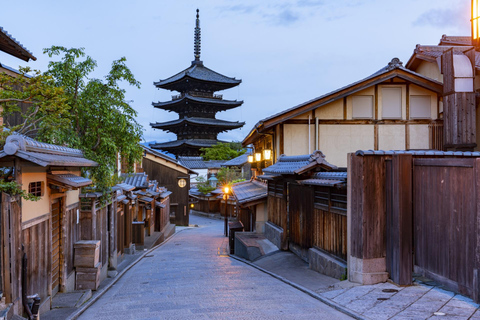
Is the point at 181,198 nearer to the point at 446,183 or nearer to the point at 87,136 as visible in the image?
the point at 87,136

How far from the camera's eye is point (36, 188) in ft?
26.9

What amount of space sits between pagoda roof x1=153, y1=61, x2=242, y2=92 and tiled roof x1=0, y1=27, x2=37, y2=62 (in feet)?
132

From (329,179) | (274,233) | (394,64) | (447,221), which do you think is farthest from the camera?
(394,64)

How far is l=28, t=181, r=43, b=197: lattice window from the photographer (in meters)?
7.88

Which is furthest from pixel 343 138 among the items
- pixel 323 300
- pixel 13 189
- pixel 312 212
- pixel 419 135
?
pixel 13 189

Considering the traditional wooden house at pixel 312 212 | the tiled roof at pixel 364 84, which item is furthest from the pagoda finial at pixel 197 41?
the traditional wooden house at pixel 312 212

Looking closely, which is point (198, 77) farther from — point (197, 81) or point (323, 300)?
point (323, 300)

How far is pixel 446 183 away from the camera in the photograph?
7594 millimetres

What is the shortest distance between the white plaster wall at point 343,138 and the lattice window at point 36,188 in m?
12.4

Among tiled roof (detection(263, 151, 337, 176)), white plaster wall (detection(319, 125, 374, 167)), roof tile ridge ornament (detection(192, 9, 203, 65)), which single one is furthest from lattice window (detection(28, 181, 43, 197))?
roof tile ridge ornament (detection(192, 9, 203, 65))

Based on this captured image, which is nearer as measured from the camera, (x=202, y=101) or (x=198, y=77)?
(x=198, y=77)

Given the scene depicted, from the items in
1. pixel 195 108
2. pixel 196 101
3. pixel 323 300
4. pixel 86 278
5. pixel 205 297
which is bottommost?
pixel 86 278

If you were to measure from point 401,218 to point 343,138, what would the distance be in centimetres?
998

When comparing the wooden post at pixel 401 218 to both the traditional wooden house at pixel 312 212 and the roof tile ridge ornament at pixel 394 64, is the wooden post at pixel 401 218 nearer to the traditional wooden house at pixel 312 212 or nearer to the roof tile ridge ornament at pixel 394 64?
the traditional wooden house at pixel 312 212
